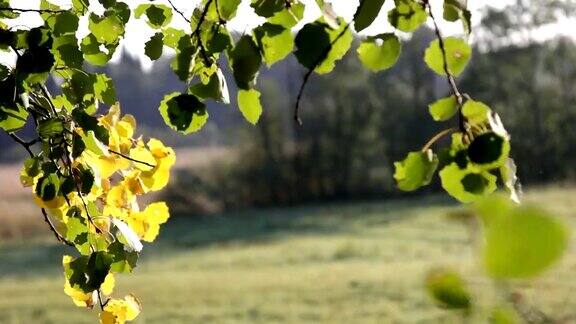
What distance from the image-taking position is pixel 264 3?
0.41 m

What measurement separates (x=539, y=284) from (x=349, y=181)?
18.9m

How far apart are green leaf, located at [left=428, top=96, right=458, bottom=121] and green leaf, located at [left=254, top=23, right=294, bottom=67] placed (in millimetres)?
75

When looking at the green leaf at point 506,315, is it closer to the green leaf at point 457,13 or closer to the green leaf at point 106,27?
the green leaf at point 457,13

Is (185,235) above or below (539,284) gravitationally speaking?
below

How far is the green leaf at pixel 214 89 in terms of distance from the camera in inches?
18.7

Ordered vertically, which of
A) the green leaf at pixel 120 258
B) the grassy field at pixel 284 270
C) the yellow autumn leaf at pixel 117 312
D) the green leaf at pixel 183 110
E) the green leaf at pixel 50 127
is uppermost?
the green leaf at pixel 183 110

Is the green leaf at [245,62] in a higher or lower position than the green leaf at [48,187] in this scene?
higher

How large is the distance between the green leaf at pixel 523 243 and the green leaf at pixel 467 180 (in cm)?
24

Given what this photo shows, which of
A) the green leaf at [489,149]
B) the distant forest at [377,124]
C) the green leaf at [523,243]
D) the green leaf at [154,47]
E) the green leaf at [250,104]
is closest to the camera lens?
the green leaf at [523,243]

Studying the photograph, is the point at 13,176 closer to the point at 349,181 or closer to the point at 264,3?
the point at 349,181

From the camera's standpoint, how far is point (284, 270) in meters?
9.33

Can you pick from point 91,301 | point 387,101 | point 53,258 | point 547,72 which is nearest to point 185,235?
point 53,258

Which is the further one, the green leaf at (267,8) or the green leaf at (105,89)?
the green leaf at (105,89)

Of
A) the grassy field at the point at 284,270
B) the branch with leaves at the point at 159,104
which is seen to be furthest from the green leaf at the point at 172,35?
the grassy field at the point at 284,270
